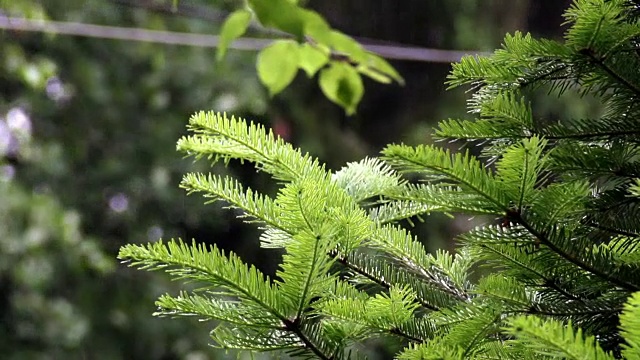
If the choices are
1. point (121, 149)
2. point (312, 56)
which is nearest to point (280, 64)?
point (312, 56)

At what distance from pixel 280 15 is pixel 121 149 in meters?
1.50

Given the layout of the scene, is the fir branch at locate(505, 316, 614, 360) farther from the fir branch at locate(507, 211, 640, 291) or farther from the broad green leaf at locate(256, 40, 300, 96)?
the broad green leaf at locate(256, 40, 300, 96)

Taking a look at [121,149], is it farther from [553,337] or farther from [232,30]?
[553,337]

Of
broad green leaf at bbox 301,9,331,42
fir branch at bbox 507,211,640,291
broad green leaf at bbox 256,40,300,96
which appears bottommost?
fir branch at bbox 507,211,640,291

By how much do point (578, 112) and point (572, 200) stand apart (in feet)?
5.14

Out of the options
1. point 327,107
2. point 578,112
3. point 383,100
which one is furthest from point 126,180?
point 578,112

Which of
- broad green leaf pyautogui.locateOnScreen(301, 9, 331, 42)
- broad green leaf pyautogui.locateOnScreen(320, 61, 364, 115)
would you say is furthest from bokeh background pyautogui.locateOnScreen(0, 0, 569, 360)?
broad green leaf pyautogui.locateOnScreen(301, 9, 331, 42)

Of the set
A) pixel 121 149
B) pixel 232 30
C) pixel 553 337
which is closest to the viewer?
pixel 553 337

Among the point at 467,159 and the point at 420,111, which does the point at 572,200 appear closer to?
the point at 467,159

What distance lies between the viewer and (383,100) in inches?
85.6

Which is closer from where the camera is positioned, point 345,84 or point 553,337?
point 553,337

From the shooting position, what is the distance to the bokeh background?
139 cm

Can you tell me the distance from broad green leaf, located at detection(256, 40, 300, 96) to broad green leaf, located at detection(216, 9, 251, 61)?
0.05m

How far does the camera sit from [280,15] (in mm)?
277
